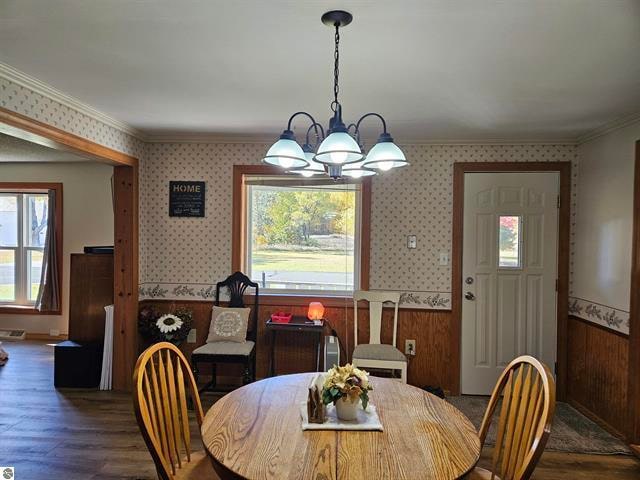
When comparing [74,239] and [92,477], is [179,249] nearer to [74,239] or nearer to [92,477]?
[92,477]

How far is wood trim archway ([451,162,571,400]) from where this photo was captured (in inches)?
144

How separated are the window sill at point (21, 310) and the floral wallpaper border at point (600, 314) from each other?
578 centimetres

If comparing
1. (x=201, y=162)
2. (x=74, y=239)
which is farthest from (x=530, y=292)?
(x=74, y=239)

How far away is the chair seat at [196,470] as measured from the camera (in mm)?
1602

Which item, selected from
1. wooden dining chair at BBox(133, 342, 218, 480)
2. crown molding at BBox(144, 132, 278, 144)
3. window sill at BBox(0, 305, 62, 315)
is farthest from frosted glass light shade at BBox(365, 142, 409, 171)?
window sill at BBox(0, 305, 62, 315)

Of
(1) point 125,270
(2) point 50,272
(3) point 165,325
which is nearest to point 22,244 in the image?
(2) point 50,272

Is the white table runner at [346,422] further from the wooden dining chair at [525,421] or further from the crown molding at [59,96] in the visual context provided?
the crown molding at [59,96]

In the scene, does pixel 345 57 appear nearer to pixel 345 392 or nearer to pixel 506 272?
pixel 345 392

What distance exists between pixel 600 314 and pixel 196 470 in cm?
309

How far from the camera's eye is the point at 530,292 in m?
3.72

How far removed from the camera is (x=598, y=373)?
327cm

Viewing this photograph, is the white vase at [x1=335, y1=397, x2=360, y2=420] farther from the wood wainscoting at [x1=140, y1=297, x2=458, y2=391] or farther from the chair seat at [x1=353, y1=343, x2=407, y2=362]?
the wood wainscoting at [x1=140, y1=297, x2=458, y2=391]

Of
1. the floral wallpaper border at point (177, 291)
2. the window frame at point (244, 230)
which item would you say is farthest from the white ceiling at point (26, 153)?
the window frame at point (244, 230)

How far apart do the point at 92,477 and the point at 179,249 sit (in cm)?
199
